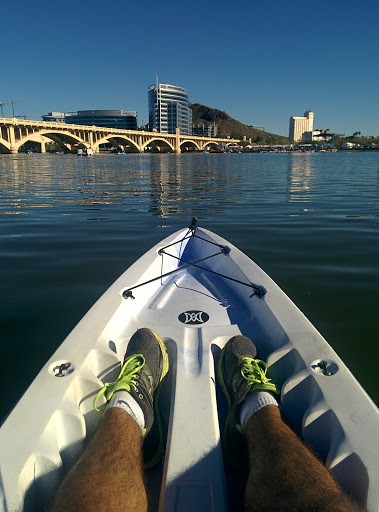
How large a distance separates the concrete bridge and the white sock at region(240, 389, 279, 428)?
2406 inches

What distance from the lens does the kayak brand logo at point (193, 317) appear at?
306cm

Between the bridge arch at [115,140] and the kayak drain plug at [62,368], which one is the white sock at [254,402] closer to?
the kayak drain plug at [62,368]

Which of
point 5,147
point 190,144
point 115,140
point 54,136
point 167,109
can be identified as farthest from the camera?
point 167,109

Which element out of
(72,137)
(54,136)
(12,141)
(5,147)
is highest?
(54,136)

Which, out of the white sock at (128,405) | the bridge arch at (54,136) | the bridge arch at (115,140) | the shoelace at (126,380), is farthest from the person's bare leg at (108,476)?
the bridge arch at (115,140)

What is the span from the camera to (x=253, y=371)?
82.0 inches

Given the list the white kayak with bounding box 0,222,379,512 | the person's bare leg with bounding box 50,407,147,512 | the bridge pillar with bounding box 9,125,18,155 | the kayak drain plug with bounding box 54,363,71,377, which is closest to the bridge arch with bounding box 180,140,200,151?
the bridge pillar with bounding box 9,125,18,155

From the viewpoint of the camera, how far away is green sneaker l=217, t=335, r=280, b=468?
1.80m

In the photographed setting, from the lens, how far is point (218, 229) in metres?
7.82

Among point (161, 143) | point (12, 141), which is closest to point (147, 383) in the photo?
point (12, 141)

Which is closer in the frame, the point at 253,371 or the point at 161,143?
the point at 253,371

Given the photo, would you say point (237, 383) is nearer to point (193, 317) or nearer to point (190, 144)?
point (193, 317)

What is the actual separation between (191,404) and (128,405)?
0.35 m

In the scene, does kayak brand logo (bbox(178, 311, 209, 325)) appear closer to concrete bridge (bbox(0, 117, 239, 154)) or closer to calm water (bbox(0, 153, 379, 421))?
calm water (bbox(0, 153, 379, 421))
